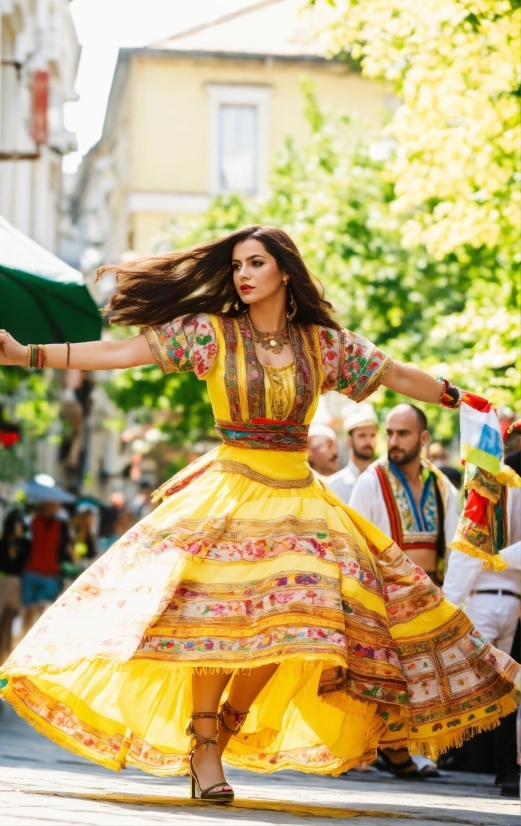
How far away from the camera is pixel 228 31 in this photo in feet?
136

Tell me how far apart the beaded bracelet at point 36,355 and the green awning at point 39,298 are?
1.82 m

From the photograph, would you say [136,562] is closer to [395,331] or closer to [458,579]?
[458,579]

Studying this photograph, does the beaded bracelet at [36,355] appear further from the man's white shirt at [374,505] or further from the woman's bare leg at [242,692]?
the man's white shirt at [374,505]

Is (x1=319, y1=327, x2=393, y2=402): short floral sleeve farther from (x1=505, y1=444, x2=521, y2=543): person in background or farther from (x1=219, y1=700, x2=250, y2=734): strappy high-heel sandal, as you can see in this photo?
(x1=505, y1=444, x2=521, y2=543): person in background

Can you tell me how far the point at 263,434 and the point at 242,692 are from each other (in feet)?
3.30

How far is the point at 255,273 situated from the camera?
6.42 metres

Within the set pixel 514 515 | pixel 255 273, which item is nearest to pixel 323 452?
pixel 514 515

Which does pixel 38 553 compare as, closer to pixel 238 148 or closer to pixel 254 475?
pixel 254 475

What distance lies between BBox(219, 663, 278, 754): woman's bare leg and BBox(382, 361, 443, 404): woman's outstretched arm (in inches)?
50.3

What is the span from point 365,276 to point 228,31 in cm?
1822

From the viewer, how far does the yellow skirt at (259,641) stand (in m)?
5.87

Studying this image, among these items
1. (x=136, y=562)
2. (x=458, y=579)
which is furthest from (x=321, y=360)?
(x=458, y=579)

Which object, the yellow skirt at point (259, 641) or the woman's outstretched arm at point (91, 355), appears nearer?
the yellow skirt at point (259, 641)

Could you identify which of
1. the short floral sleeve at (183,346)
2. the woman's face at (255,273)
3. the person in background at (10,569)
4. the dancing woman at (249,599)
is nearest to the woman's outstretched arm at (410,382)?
the dancing woman at (249,599)
